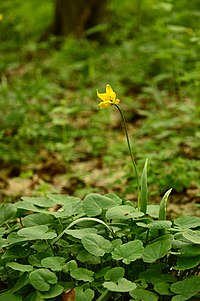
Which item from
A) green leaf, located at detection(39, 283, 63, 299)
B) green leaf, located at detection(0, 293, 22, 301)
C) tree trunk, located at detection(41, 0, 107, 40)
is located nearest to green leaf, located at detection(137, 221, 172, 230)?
green leaf, located at detection(39, 283, 63, 299)

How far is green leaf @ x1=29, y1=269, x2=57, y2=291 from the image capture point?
1.66m

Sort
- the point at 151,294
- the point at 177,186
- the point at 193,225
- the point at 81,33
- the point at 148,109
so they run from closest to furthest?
the point at 151,294
the point at 193,225
the point at 177,186
the point at 148,109
the point at 81,33

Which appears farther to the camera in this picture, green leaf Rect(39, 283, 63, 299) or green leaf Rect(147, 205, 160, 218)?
green leaf Rect(147, 205, 160, 218)

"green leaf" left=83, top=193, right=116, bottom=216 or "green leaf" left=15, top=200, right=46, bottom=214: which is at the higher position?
"green leaf" left=83, top=193, right=116, bottom=216

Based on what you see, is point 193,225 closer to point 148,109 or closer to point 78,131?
point 78,131

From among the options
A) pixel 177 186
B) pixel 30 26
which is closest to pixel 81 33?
pixel 30 26

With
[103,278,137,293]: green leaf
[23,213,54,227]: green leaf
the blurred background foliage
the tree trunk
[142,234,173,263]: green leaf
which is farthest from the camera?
the tree trunk

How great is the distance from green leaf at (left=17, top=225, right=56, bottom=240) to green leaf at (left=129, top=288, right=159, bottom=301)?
13.0 inches

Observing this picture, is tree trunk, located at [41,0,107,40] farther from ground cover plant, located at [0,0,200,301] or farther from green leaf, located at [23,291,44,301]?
green leaf, located at [23,291,44,301]

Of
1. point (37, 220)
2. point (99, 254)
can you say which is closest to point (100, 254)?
point (99, 254)

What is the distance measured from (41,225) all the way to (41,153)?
1.90 m

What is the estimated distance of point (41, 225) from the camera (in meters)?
1.90

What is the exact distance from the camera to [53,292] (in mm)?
1668

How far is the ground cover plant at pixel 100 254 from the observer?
1690mm
